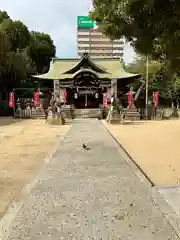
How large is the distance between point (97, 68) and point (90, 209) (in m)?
30.7

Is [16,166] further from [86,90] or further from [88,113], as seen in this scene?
[86,90]

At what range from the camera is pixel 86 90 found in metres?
36.1

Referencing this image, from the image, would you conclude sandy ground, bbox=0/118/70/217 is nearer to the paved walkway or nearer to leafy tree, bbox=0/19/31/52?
the paved walkway

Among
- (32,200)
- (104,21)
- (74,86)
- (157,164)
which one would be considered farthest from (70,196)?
(74,86)

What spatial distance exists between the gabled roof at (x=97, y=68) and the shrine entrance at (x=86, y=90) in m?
0.84

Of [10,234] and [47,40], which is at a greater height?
[47,40]

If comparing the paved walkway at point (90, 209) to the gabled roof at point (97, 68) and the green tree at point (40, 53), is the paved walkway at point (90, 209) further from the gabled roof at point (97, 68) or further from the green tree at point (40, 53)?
the green tree at point (40, 53)

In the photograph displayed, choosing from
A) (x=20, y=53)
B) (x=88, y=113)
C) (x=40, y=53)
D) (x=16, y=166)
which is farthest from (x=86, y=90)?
(x=16, y=166)

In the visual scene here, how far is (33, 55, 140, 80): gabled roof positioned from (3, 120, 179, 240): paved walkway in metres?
27.0

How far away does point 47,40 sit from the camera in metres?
61.8

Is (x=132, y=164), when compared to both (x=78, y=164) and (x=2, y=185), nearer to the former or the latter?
(x=78, y=164)

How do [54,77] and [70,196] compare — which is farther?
[54,77]

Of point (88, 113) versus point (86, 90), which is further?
point (86, 90)

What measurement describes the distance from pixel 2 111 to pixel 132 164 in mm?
31896
